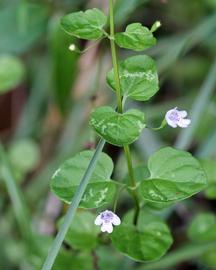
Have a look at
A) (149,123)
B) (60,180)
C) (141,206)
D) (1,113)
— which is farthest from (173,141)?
(60,180)

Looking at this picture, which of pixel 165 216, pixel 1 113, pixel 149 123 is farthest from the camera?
pixel 1 113

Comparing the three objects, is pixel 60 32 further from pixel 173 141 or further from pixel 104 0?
pixel 173 141

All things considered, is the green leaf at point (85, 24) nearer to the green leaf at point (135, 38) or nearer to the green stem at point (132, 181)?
the green leaf at point (135, 38)

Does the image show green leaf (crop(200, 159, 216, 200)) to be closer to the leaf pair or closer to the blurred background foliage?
the blurred background foliage

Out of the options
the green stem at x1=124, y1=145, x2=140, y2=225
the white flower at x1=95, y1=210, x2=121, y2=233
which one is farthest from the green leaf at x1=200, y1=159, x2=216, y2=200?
the white flower at x1=95, y1=210, x2=121, y2=233

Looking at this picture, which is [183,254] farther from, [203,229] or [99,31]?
[99,31]

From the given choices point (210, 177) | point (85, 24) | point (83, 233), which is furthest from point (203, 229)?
point (85, 24)
